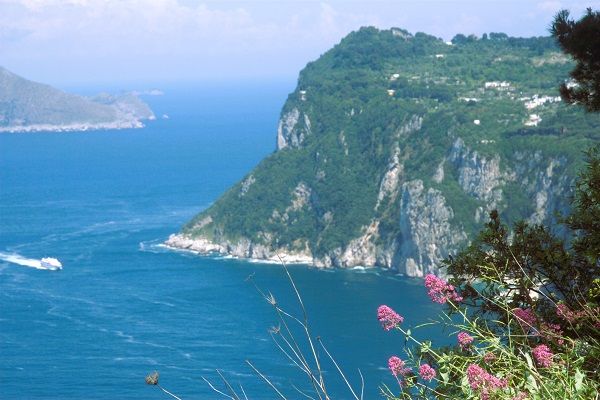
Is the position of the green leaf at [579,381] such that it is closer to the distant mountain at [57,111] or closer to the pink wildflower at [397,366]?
the pink wildflower at [397,366]

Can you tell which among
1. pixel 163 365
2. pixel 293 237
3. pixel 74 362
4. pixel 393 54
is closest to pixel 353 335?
pixel 163 365

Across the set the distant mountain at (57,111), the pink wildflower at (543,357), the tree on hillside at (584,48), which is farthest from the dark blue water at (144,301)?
the distant mountain at (57,111)

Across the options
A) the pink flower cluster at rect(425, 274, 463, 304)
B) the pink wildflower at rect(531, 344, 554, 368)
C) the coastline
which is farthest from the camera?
the coastline

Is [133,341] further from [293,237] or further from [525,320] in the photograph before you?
[525,320]

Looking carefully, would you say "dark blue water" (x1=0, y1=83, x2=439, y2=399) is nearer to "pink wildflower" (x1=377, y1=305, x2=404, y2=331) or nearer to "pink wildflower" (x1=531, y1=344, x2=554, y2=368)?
"pink wildflower" (x1=377, y1=305, x2=404, y2=331)

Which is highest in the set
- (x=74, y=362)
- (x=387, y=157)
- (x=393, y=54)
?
(x=393, y=54)

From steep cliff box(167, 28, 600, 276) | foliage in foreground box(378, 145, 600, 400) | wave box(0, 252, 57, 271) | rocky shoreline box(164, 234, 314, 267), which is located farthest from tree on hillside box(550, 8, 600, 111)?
rocky shoreline box(164, 234, 314, 267)
